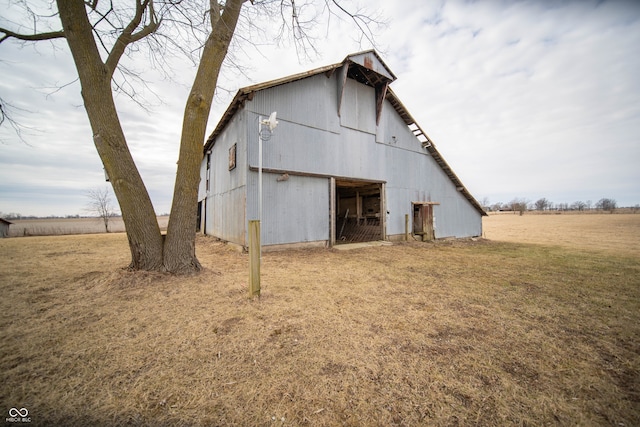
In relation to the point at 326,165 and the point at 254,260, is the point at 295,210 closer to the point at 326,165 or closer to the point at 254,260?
the point at 326,165

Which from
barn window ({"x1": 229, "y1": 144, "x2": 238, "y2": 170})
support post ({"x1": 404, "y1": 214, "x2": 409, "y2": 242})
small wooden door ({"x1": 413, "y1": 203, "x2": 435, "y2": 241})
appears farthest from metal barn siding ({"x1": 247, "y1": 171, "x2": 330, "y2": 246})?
small wooden door ({"x1": 413, "y1": 203, "x2": 435, "y2": 241})

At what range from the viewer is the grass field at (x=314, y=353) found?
5.74 ft

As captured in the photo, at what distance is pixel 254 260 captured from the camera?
3.83m

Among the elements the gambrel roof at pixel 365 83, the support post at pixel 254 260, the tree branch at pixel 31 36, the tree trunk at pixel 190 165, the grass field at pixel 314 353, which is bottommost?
the grass field at pixel 314 353

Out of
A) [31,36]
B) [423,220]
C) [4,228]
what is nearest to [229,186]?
[31,36]

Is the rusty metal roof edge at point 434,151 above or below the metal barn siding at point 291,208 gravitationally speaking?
above

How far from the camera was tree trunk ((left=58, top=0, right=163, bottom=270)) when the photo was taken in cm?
438

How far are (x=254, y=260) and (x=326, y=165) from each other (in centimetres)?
670

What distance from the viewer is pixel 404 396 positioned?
189 centimetres

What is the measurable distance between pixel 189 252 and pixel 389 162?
9.95 m

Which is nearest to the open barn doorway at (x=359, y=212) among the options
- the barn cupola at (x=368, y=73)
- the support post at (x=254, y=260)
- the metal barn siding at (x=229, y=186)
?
the barn cupola at (x=368, y=73)

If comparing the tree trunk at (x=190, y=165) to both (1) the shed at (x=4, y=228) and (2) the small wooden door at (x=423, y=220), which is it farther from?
(1) the shed at (x=4, y=228)

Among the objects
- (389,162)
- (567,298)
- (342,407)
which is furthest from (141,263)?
(389,162)

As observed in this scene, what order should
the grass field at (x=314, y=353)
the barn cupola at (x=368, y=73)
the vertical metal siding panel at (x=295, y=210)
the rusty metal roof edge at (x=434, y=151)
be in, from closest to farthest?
1. the grass field at (x=314, y=353)
2. the vertical metal siding panel at (x=295, y=210)
3. the barn cupola at (x=368, y=73)
4. the rusty metal roof edge at (x=434, y=151)
